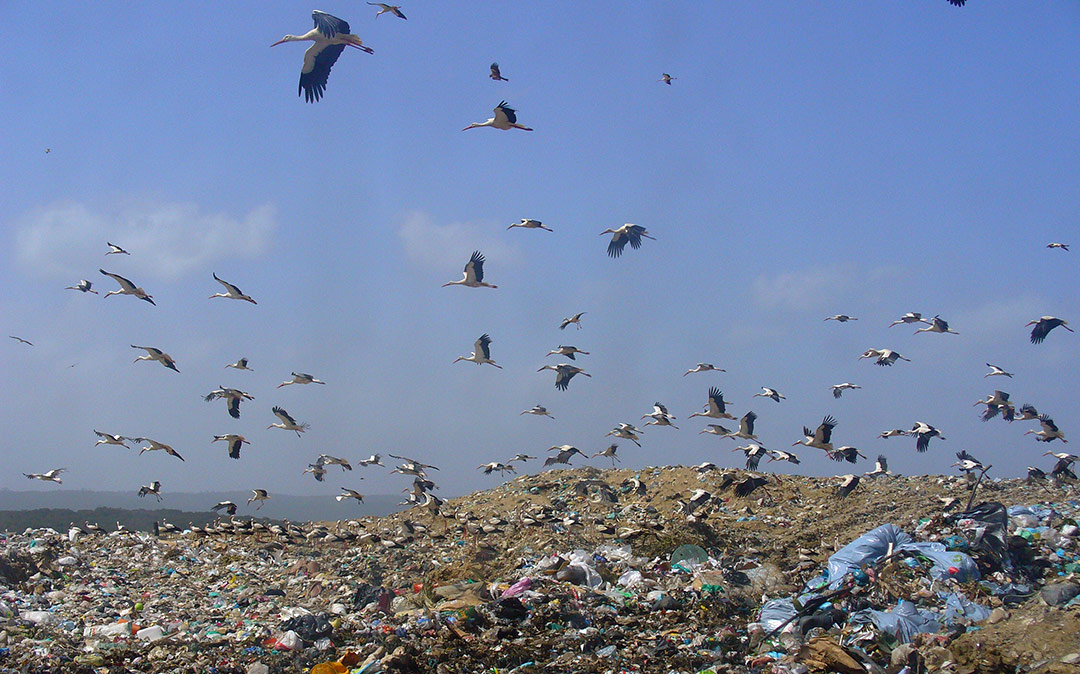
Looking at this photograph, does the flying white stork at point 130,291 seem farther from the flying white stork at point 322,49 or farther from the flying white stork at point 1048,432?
the flying white stork at point 1048,432

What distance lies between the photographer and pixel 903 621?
19.1 ft

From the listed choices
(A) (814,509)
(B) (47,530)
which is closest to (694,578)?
(A) (814,509)

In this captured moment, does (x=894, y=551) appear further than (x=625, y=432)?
No

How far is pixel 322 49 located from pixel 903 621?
824cm

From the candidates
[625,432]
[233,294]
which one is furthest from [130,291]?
[625,432]

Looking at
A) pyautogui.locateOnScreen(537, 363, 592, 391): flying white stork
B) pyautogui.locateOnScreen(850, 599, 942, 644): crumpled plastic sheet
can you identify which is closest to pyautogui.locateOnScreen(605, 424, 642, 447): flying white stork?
pyautogui.locateOnScreen(537, 363, 592, 391): flying white stork

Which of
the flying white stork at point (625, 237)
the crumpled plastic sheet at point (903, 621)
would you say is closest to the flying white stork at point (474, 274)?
the flying white stork at point (625, 237)

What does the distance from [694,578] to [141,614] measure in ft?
21.2

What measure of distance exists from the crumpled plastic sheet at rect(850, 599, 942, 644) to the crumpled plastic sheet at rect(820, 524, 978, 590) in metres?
0.78

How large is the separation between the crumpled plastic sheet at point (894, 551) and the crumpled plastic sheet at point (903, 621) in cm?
78

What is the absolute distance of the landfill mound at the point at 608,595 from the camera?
590cm

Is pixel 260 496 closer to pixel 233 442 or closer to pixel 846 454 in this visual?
pixel 233 442

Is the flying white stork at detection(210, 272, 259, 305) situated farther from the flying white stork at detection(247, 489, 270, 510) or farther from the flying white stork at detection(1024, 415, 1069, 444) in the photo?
the flying white stork at detection(1024, 415, 1069, 444)

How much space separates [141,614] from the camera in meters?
8.76
